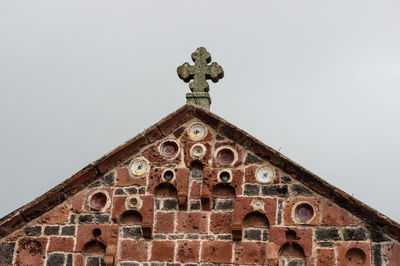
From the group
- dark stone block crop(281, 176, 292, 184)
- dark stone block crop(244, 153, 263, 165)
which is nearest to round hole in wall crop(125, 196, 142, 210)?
dark stone block crop(244, 153, 263, 165)

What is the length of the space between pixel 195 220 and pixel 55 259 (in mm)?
2259

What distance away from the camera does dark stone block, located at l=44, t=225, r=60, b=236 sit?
1247 cm

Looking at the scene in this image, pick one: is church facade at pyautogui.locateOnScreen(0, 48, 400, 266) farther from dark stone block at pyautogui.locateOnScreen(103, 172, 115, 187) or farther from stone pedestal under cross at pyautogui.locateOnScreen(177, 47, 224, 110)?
stone pedestal under cross at pyautogui.locateOnScreen(177, 47, 224, 110)

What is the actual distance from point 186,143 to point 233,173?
38.6 inches

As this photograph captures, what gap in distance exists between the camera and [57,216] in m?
12.6

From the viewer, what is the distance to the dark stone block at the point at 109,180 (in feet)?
41.6

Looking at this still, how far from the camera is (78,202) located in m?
12.6

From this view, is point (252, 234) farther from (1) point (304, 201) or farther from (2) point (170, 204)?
(2) point (170, 204)

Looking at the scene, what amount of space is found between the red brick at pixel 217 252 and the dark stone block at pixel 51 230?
2366 millimetres

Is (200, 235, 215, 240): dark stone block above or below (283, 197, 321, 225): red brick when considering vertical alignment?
below

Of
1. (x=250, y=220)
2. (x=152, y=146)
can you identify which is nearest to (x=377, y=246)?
(x=250, y=220)

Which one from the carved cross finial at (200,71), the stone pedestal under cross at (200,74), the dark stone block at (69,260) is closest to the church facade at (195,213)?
the dark stone block at (69,260)

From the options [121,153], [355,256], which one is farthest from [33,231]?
[355,256]

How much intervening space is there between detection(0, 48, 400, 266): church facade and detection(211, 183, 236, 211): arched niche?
0.02m
